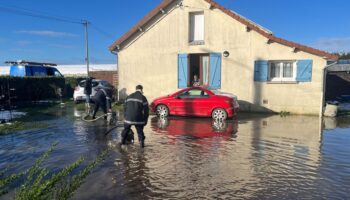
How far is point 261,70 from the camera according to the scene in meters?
16.0

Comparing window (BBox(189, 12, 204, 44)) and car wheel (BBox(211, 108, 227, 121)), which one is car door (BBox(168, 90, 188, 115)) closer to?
car wheel (BBox(211, 108, 227, 121))

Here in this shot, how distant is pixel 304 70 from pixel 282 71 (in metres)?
1.16

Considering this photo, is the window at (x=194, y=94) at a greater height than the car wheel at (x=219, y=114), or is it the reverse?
the window at (x=194, y=94)

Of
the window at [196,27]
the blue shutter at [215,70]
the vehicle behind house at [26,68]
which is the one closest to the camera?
the blue shutter at [215,70]

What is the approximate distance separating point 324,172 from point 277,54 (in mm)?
10287

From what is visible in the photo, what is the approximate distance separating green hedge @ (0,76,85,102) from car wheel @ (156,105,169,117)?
954 centimetres

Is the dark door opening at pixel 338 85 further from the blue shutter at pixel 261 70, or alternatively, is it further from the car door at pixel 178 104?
the car door at pixel 178 104

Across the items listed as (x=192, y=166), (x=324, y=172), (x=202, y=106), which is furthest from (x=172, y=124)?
(x=324, y=172)

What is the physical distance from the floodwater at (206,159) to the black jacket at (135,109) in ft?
2.65

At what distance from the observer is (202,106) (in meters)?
13.7

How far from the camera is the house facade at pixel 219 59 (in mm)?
15406

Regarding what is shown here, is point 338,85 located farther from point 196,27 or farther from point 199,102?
point 199,102

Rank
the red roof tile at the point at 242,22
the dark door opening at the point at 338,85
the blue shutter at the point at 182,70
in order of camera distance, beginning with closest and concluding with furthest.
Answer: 1. the red roof tile at the point at 242,22
2. the blue shutter at the point at 182,70
3. the dark door opening at the point at 338,85

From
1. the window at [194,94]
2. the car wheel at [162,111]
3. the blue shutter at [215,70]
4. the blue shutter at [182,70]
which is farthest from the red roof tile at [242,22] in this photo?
the car wheel at [162,111]
